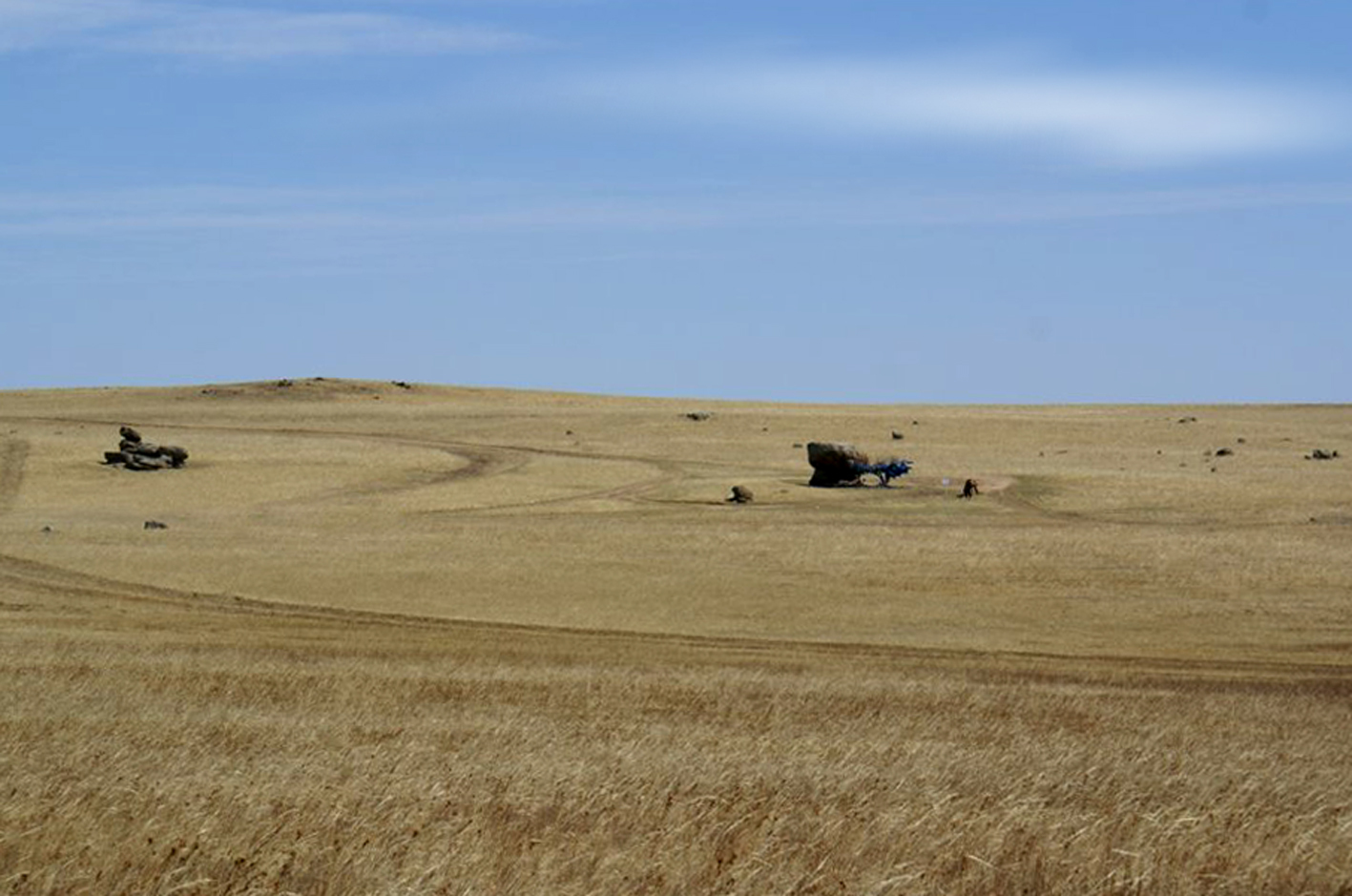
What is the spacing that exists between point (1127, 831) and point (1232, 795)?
6.97 ft

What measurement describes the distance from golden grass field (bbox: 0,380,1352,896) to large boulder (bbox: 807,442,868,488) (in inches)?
75.0

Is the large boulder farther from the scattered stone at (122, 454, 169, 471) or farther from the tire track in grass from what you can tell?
the tire track in grass

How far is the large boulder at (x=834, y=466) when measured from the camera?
218 feet

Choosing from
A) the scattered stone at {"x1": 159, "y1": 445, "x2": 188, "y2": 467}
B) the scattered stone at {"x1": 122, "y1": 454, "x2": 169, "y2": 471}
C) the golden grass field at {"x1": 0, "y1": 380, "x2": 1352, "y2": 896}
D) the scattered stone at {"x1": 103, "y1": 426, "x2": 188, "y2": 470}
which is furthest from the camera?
the scattered stone at {"x1": 159, "y1": 445, "x2": 188, "y2": 467}

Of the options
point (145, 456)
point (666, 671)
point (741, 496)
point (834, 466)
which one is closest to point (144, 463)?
point (145, 456)

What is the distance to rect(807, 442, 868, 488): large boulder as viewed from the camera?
218ft

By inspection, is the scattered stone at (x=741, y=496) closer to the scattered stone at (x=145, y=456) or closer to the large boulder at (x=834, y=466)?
the large boulder at (x=834, y=466)

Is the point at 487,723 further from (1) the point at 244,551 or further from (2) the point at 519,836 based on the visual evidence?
(1) the point at 244,551

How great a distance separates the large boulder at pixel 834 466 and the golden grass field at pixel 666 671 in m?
1.91

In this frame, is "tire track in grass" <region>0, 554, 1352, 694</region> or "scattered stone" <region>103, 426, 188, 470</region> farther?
"scattered stone" <region>103, 426, 188, 470</region>

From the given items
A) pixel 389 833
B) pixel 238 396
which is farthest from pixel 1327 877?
pixel 238 396

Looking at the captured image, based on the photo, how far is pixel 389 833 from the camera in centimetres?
988

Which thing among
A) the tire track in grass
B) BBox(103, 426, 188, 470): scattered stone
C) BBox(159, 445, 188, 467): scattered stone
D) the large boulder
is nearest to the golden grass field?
the tire track in grass

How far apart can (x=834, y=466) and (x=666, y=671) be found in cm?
4172
